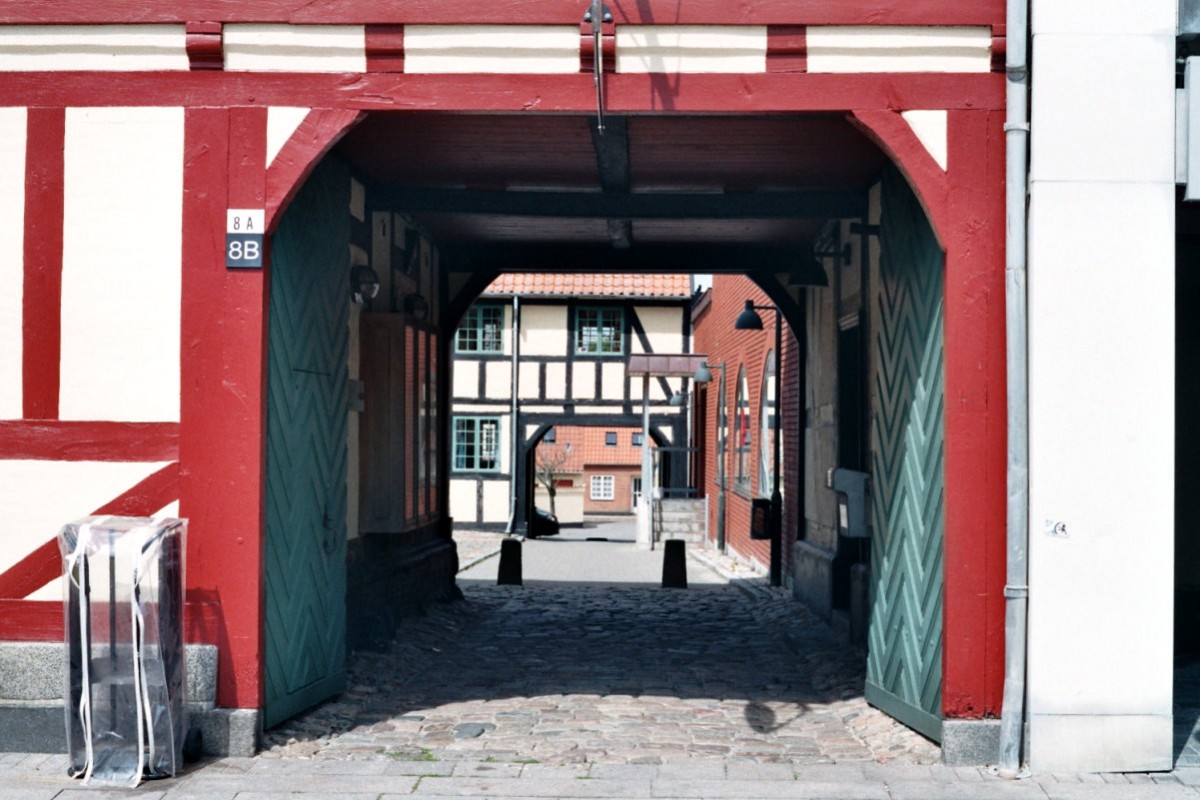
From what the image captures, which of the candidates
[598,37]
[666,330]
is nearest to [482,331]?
[666,330]

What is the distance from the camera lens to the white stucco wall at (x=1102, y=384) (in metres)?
6.51

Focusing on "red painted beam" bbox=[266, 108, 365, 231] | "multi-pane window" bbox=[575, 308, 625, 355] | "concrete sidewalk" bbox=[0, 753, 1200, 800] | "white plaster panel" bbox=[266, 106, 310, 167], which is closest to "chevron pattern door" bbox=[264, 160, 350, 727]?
"red painted beam" bbox=[266, 108, 365, 231]

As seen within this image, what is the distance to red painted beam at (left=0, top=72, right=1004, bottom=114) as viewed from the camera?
6867mm

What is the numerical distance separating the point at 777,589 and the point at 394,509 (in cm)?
587

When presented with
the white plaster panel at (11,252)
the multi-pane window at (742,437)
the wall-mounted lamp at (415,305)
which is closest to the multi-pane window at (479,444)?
the multi-pane window at (742,437)

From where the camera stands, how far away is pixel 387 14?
6879mm

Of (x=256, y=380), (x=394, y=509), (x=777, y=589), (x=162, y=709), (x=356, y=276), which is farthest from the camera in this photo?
(x=777, y=589)

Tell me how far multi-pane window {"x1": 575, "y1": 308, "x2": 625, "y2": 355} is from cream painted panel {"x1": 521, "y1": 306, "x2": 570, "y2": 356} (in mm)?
388

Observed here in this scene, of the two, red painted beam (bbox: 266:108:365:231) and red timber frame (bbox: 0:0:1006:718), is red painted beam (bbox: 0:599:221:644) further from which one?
red painted beam (bbox: 266:108:365:231)

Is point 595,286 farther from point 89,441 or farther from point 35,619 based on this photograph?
point 35,619

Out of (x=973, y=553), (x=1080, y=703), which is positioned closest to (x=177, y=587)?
(x=973, y=553)

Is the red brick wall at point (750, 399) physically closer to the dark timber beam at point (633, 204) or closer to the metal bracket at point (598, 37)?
the dark timber beam at point (633, 204)

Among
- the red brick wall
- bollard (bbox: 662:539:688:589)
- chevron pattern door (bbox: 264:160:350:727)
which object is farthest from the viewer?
bollard (bbox: 662:539:688:589)

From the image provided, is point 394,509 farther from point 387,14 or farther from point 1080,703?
point 1080,703
